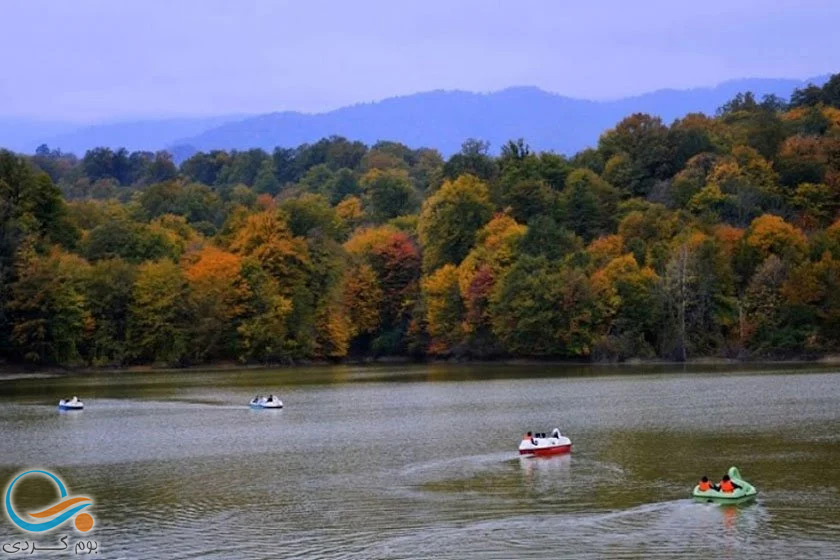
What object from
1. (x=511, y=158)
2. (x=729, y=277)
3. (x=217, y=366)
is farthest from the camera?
(x=511, y=158)

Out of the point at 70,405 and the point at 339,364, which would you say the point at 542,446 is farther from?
the point at 339,364

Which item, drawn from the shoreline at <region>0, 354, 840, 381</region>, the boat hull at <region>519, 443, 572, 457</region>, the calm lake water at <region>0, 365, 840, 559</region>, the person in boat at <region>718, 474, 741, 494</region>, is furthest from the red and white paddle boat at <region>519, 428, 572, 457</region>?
the shoreline at <region>0, 354, 840, 381</region>

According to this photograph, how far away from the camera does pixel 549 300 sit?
105 meters

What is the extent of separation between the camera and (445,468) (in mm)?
43062

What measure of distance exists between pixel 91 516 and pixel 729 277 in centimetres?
7741

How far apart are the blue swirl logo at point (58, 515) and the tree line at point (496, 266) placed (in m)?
65.9

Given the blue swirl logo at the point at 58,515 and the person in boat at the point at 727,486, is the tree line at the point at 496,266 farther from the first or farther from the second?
the person in boat at the point at 727,486

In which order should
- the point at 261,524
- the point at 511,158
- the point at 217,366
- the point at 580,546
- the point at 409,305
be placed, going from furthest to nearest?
1. the point at 511,158
2. the point at 409,305
3. the point at 217,366
4. the point at 261,524
5. the point at 580,546

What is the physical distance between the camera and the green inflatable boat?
34.7m

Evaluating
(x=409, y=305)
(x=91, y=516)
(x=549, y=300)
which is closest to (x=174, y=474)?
(x=91, y=516)

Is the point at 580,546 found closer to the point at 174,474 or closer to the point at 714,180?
the point at 174,474

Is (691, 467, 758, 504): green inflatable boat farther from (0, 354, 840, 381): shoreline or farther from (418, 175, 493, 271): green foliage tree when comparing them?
(418, 175, 493, 271): green foliage tree

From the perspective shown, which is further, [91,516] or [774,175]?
[774,175]

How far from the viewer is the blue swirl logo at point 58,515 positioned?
33938 millimetres
